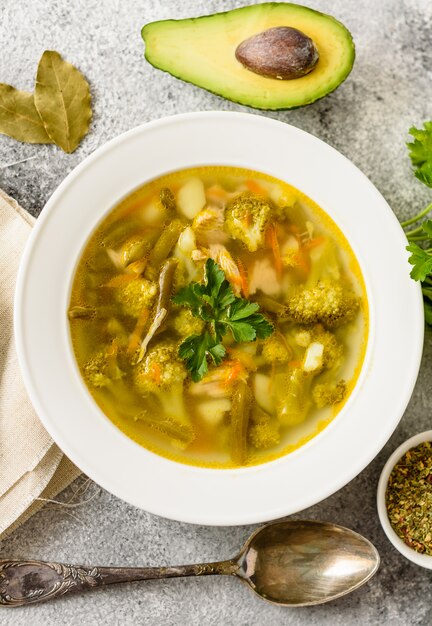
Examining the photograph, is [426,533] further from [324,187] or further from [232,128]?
[232,128]

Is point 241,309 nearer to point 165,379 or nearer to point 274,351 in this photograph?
point 274,351

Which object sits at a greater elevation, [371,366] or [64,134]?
[64,134]

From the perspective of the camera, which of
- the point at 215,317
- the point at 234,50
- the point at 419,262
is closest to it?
the point at 419,262

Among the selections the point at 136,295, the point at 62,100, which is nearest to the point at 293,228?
the point at 136,295

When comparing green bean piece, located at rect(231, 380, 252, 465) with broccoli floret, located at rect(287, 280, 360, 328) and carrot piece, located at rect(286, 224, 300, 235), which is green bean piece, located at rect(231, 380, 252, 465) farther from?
carrot piece, located at rect(286, 224, 300, 235)

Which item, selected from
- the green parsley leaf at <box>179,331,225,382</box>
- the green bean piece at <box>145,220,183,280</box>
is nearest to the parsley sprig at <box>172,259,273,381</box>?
the green parsley leaf at <box>179,331,225,382</box>

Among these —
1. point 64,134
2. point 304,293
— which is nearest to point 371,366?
point 304,293
